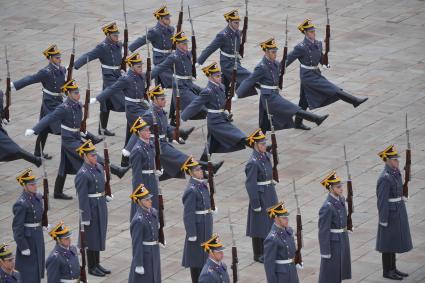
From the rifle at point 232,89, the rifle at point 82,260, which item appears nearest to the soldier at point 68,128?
the rifle at point 232,89

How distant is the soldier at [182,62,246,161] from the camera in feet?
91.1

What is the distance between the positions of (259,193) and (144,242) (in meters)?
2.63

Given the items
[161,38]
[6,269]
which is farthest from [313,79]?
[6,269]

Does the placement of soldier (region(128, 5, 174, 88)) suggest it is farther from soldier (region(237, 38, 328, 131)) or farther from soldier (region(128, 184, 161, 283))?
soldier (region(128, 184, 161, 283))

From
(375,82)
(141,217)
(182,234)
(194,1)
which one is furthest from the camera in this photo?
(194,1)

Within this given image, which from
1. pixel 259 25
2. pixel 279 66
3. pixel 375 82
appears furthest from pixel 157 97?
pixel 259 25

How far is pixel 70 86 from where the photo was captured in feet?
88.6

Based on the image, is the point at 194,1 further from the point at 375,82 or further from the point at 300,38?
the point at 375,82

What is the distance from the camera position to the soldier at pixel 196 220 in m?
23.5

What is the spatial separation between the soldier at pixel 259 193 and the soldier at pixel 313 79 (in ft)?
17.8

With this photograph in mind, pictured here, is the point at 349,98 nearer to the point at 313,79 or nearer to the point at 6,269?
the point at 313,79

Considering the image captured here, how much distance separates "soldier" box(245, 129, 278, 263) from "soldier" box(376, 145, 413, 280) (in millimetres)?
1780

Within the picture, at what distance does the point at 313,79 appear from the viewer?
30.0 meters

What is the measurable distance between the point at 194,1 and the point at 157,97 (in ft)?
41.0
